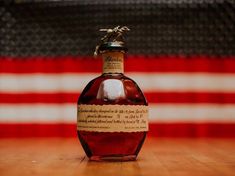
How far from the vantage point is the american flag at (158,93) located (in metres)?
1.40

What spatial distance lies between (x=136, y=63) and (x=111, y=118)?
0.78 m

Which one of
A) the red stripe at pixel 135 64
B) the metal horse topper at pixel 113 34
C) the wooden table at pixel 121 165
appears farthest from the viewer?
the red stripe at pixel 135 64

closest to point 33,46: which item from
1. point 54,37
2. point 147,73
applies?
point 54,37

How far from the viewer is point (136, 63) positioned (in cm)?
139

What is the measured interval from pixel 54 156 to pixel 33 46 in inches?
29.3

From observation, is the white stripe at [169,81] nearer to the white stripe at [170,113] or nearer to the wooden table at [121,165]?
the white stripe at [170,113]

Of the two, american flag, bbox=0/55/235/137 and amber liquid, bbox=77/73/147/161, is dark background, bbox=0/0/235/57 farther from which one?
amber liquid, bbox=77/73/147/161

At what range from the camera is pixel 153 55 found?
4.57 ft

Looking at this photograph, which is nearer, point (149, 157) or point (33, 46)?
point (149, 157)

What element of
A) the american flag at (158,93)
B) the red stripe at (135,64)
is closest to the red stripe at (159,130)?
the american flag at (158,93)

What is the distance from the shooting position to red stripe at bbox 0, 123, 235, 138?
139 cm

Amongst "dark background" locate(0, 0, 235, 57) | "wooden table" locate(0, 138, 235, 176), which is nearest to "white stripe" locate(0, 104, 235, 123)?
"dark background" locate(0, 0, 235, 57)

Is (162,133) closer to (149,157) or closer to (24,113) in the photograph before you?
(24,113)

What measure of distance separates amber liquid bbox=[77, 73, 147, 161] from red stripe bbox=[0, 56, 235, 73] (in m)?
0.74
